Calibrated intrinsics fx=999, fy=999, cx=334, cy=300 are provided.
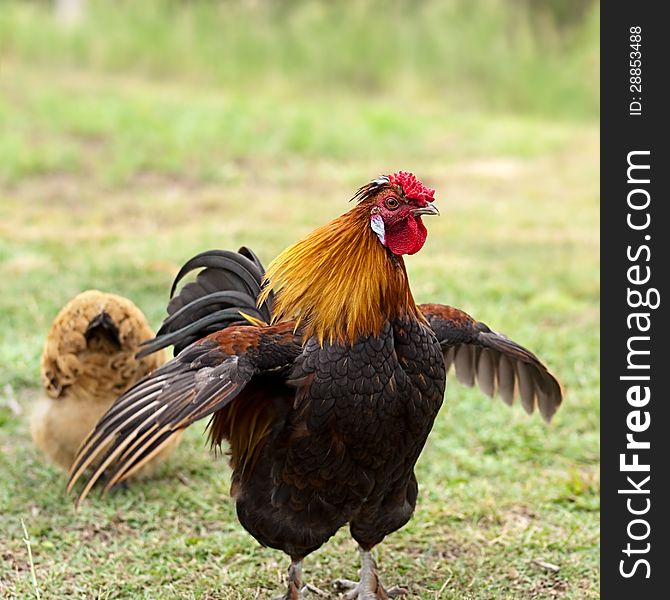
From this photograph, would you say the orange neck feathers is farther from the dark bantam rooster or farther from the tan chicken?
the tan chicken

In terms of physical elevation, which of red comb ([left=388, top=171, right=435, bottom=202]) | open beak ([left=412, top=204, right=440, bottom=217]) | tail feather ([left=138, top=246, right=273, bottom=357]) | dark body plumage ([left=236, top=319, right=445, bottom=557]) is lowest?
dark body plumage ([left=236, top=319, right=445, bottom=557])

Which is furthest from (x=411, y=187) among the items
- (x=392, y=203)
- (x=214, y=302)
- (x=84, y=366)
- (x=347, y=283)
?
(x=84, y=366)

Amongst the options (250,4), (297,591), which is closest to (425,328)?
(297,591)

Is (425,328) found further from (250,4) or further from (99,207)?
(250,4)

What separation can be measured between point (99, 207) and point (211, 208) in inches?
41.3

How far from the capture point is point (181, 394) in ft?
10.9

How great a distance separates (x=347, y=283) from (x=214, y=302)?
29.5 inches

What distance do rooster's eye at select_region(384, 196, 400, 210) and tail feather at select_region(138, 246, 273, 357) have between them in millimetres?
683

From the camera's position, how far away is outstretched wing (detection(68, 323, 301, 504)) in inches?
126

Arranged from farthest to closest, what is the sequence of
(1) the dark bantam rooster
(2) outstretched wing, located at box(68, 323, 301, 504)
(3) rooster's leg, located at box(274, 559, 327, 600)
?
(3) rooster's leg, located at box(274, 559, 327, 600) < (1) the dark bantam rooster < (2) outstretched wing, located at box(68, 323, 301, 504)

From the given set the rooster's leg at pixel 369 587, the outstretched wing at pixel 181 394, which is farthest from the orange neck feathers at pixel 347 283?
the rooster's leg at pixel 369 587

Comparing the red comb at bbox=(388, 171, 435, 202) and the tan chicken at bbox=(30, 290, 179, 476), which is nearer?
the red comb at bbox=(388, 171, 435, 202)

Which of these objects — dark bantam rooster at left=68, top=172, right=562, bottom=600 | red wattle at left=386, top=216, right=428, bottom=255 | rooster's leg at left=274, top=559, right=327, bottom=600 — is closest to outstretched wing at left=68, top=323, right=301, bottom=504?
dark bantam rooster at left=68, top=172, right=562, bottom=600

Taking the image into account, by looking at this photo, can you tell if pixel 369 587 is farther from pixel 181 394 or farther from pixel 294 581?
pixel 181 394
